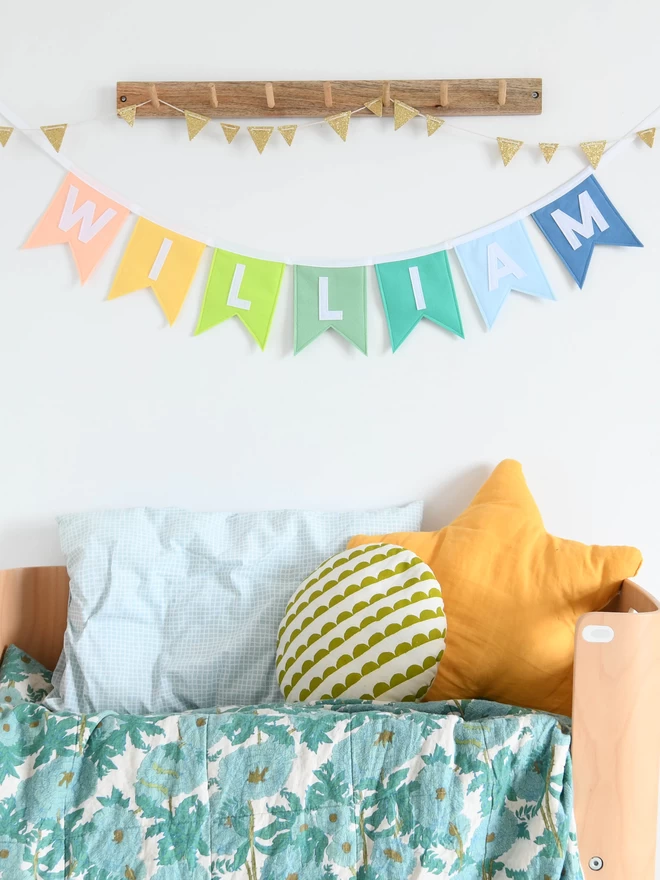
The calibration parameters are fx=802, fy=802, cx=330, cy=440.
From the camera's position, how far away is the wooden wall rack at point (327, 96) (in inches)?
58.4

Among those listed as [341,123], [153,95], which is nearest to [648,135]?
[341,123]

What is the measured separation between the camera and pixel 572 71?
1.50 m

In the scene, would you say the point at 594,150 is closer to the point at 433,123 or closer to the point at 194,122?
the point at 433,123

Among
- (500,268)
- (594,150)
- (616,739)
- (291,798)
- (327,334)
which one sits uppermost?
(594,150)

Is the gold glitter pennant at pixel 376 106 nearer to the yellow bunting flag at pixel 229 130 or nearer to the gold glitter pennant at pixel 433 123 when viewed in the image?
the gold glitter pennant at pixel 433 123

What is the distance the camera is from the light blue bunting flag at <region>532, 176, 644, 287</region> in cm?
150

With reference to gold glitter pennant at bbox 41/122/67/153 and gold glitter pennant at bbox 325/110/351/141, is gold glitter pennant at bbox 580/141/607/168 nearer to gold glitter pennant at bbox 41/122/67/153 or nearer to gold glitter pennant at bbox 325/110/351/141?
gold glitter pennant at bbox 325/110/351/141

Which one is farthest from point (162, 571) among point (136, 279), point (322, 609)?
point (136, 279)

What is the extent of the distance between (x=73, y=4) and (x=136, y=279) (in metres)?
0.55

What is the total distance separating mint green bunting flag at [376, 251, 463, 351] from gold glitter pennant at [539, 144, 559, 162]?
9.9 inches

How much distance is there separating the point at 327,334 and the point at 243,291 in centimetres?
18

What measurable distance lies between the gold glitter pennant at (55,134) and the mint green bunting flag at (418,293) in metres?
0.66

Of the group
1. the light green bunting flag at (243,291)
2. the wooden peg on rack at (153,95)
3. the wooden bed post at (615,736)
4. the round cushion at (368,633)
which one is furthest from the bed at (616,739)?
the wooden peg on rack at (153,95)

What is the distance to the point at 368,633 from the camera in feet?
4.13
